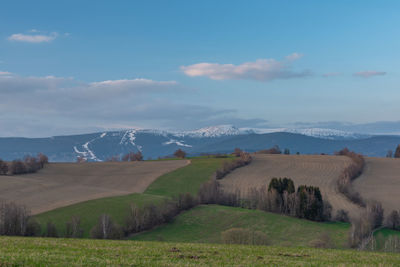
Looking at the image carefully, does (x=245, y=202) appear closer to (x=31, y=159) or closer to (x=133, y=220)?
(x=133, y=220)

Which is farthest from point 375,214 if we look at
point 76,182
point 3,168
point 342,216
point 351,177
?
point 3,168

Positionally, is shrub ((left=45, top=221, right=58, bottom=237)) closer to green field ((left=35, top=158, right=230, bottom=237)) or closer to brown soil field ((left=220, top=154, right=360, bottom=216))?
green field ((left=35, top=158, right=230, bottom=237))

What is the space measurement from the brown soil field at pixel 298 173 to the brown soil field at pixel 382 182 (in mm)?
6765

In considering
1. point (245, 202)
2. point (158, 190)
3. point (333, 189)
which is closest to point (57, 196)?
point (158, 190)

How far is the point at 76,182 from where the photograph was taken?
114250 mm

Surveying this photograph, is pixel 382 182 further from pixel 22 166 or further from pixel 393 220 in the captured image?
pixel 22 166

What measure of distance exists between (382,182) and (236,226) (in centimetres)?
6383

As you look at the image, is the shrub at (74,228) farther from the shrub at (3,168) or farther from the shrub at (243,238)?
the shrub at (3,168)

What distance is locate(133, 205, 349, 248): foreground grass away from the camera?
226ft

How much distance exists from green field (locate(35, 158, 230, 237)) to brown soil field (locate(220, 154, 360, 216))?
9.60 metres

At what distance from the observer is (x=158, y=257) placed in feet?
55.0

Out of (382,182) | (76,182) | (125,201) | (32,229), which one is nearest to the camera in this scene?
(32,229)

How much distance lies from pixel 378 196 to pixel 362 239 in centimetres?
4243

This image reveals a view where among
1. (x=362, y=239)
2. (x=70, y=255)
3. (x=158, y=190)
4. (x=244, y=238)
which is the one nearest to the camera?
(x=70, y=255)
